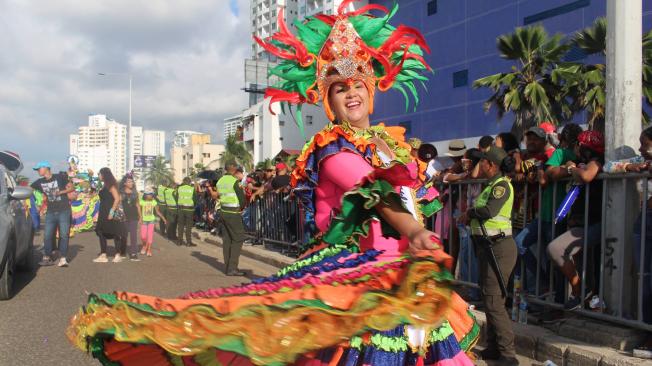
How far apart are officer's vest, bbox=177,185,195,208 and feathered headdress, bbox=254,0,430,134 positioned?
11.9m

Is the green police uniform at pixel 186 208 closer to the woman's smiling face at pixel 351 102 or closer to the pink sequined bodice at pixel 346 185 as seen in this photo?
the woman's smiling face at pixel 351 102

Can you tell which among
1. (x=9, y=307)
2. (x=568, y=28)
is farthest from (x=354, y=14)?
(x=568, y=28)

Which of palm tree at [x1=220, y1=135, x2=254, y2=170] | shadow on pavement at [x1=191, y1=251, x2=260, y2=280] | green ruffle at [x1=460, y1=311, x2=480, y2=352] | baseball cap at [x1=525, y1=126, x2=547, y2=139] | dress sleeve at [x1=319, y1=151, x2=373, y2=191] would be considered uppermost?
palm tree at [x1=220, y1=135, x2=254, y2=170]

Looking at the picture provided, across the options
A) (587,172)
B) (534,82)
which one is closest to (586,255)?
(587,172)

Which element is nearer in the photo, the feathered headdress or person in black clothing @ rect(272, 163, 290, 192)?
the feathered headdress

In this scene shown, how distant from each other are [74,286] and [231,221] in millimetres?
2650

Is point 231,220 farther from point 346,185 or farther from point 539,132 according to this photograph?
point 346,185

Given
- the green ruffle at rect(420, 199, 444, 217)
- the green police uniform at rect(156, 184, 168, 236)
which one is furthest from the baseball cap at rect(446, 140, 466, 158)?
the green police uniform at rect(156, 184, 168, 236)

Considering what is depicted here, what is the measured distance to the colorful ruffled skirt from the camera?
5.02ft

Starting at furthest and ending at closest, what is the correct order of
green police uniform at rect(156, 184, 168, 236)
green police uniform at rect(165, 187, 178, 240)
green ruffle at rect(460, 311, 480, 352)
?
green police uniform at rect(156, 184, 168, 236)
green police uniform at rect(165, 187, 178, 240)
green ruffle at rect(460, 311, 480, 352)

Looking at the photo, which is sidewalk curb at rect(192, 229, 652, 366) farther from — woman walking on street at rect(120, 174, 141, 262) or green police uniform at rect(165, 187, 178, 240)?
green police uniform at rect(165, 187, 178, 240)

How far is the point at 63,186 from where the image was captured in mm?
9750

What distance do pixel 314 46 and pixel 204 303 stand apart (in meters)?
1.39

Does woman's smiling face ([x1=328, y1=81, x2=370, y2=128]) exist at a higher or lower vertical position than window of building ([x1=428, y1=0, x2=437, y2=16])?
lower
